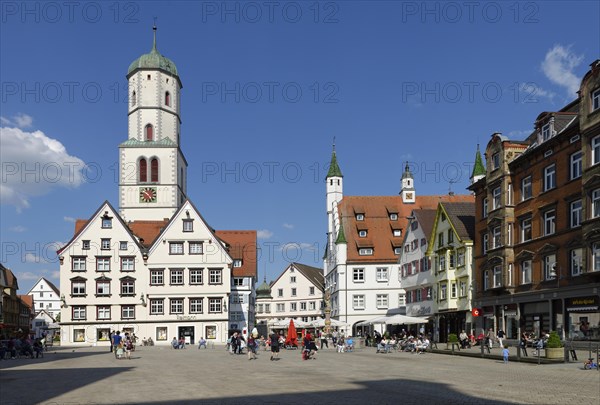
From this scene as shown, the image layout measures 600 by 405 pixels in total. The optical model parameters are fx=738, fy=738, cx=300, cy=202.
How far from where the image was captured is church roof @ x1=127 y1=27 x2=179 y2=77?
102 meters

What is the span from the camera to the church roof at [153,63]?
10188 cm

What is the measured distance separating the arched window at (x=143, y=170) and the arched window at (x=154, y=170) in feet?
2.15

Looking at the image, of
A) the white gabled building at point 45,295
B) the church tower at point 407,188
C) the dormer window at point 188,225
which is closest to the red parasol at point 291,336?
the dormer window at point 188,225

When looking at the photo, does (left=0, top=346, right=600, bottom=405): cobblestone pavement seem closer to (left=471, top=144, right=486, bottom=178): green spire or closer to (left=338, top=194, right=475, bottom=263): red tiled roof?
(left=338, top=194, right=475, bottom=263): red tiled roof

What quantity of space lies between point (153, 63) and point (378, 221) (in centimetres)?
3859

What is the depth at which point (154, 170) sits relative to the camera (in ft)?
320

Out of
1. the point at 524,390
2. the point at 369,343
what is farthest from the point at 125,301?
the point at 524,390

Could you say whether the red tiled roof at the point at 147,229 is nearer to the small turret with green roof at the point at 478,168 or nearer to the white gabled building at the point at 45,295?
the small turret with green roof at the point at 478,168

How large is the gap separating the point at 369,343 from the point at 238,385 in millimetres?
45434

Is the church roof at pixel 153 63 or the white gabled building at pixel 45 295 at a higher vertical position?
the church roof at pixel 153 63

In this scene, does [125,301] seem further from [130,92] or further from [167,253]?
Answer: [130,92]

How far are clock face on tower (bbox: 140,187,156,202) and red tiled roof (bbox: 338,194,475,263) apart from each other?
24192 mm

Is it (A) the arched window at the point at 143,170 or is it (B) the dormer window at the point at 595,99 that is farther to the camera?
(A) the arched window at the point at 143,170

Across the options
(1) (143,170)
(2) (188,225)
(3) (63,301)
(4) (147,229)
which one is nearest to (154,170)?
(1) (143,170)
